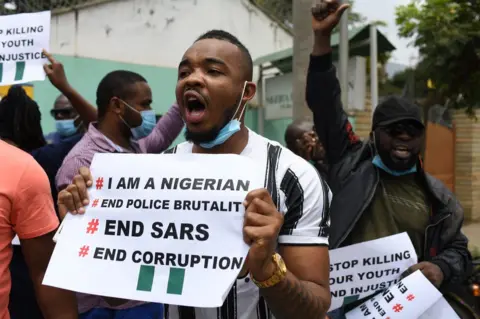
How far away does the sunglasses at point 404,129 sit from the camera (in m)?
2.74

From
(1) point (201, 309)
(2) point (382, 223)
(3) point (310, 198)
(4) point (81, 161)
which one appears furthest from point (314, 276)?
(4) point (81, 161)

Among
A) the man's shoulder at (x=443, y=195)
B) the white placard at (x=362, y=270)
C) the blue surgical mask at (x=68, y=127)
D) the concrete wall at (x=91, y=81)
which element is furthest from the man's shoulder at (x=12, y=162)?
the concrete wall at (x=91, y=81)

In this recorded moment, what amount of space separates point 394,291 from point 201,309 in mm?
1130

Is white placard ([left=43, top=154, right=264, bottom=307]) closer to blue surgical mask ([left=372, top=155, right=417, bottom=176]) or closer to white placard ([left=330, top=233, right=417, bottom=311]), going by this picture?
white placard ([left=330, top=233, right=417, bottom=311])

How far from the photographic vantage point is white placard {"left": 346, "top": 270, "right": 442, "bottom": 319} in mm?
2469

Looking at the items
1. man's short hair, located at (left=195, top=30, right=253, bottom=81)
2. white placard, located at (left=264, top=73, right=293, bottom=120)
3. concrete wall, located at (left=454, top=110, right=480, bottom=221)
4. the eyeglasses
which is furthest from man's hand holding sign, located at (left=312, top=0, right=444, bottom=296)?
concrete wall, located at (left=454, top=110, right=480, bottom=221)

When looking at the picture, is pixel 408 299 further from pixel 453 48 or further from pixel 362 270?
pixel 453 48

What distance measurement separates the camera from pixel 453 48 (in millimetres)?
9961

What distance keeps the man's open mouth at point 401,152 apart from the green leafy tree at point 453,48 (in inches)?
319

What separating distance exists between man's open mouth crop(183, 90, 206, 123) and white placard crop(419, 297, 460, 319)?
1608 mm

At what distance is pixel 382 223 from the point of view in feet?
8.73

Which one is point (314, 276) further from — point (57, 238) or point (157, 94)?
point (157, 94)

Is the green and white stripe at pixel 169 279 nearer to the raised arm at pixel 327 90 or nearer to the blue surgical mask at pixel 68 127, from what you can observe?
the raised arm at pixel 327 90

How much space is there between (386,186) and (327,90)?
0.57m
